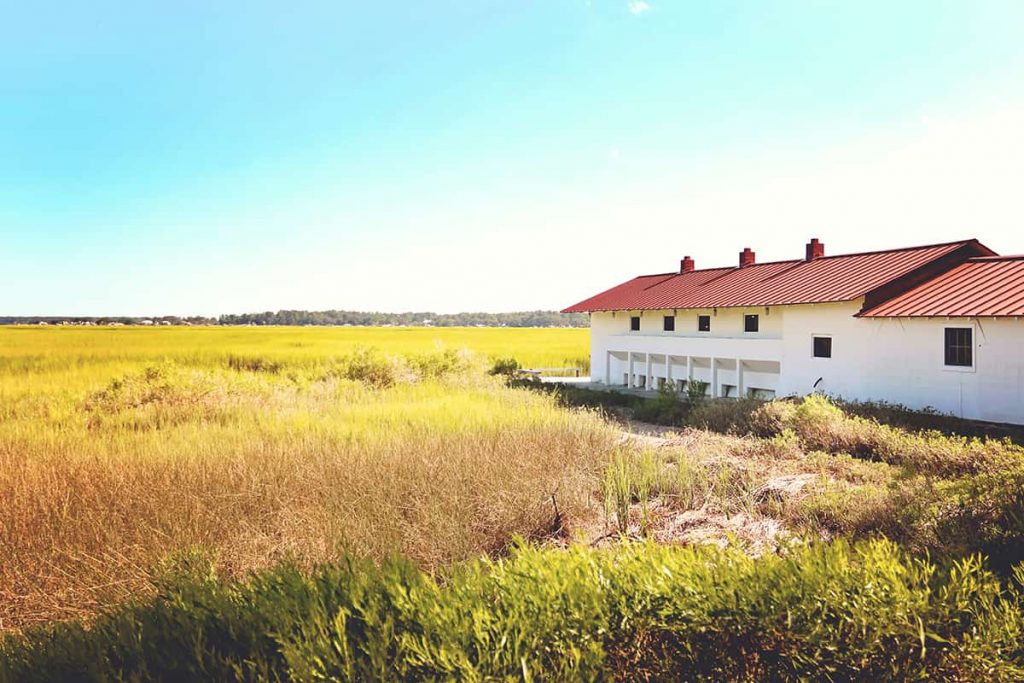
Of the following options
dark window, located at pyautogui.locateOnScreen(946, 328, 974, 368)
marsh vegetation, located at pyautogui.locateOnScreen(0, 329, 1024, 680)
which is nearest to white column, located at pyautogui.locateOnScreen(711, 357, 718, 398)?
marsh vegetation, located at pyautogui.locateOnScreen(0, 329, 1024, 680)

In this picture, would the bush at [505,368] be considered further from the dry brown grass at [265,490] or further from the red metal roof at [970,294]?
the red metal roof at [970,294]

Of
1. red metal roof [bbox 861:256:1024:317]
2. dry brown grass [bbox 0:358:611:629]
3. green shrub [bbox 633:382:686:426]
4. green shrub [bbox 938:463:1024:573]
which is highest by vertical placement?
red metal roof [bbox 861:256:1024:317]

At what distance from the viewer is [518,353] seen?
127 ft

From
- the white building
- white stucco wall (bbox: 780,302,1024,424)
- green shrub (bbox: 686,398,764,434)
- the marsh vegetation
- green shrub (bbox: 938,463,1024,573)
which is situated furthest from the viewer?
green shrub (bbox: 686,398,764,434)

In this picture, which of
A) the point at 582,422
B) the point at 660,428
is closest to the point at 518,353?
the point at 660,428

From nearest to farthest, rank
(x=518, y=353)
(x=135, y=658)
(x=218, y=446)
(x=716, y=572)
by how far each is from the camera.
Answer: (x=135, y=658), (x=716, y=572), (x=218, y=446), (x=518, y=353)

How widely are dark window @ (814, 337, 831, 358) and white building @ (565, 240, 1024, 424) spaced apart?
0.03 meters

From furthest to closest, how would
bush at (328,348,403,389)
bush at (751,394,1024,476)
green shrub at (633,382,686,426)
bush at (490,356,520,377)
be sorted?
bush at (490,356,520,377) < bush at (328,348,403,389) < green shrub at (633,382,686,426) < bush at (751,394,1024,476)

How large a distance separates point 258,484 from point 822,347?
48.7 feet

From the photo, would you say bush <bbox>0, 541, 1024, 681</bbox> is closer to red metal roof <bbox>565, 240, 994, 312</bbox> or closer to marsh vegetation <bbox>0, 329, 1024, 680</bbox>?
marsh vegetation <bbox>0, 329, 1024, 680</bbox>

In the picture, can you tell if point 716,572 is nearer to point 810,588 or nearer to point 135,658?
point 810,588

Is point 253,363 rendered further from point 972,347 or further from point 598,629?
point 598,629

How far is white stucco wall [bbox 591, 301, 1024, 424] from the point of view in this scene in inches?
497

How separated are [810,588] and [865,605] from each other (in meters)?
0.24
